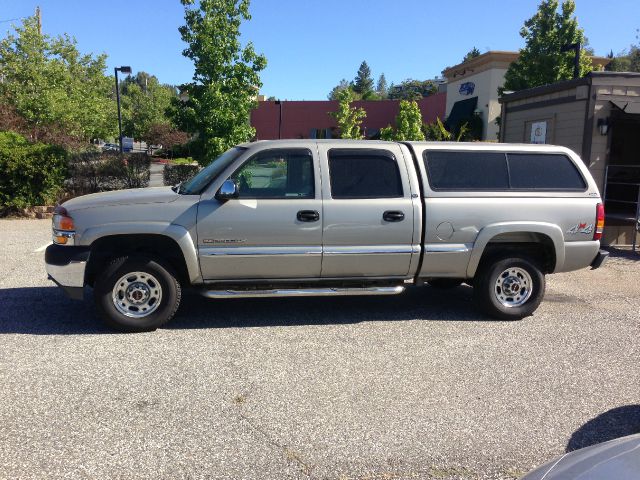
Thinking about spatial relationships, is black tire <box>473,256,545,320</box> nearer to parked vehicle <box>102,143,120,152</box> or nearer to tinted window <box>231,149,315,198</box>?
tinted window <box>231,149,315,198</box>

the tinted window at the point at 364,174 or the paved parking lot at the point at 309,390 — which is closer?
the paved parking lot at the point at 309,390

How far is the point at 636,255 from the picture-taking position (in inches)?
409

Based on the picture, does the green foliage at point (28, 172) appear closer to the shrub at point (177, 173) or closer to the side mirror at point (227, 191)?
the shrub at point (177, 173)

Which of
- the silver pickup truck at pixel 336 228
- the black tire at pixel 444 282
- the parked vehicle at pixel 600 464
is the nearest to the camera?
the parked vehicle at pixel 600 464

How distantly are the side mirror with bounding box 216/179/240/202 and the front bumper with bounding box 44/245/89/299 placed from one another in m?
1.39

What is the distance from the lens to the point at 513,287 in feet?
20.7

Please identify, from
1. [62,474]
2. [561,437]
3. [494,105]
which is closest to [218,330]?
[62,474]

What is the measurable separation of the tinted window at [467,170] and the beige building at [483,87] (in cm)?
2741

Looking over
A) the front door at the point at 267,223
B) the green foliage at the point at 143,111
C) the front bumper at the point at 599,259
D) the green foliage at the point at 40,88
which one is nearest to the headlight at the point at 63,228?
the front door at the point at 267,223

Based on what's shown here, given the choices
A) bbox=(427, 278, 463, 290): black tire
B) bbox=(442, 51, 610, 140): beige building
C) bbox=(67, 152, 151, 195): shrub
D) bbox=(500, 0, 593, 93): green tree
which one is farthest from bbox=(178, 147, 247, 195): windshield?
bbox=(442, 51, 610, 140): beige building

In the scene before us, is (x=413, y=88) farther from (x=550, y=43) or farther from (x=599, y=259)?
(x=599, y=259)

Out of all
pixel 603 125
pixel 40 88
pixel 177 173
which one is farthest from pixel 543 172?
pixel 40 88

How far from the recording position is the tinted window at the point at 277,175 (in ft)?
18.8

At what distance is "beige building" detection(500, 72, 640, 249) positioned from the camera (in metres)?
11.2
